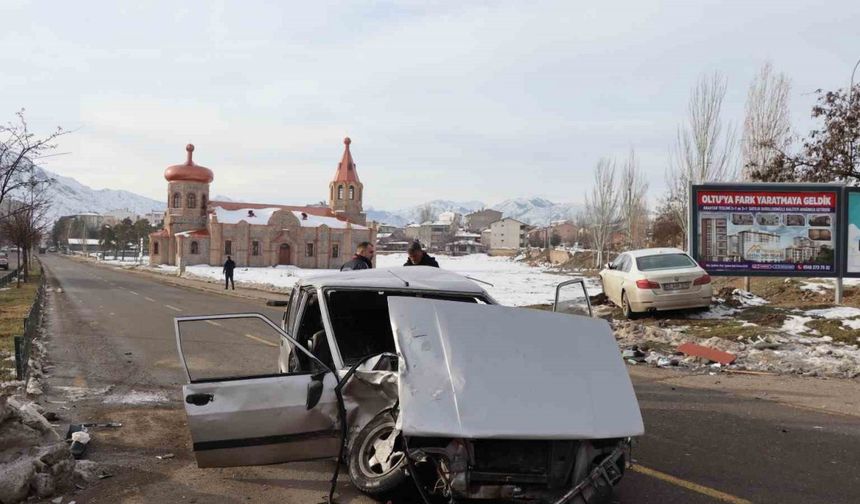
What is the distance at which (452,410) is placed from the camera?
389cm

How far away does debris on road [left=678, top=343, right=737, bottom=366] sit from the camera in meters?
11.4

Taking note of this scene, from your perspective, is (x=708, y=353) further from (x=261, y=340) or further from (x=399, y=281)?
(x=261, y=340)

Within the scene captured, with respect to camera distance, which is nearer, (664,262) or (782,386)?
(782,386)

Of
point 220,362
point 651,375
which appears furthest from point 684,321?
point 220,362

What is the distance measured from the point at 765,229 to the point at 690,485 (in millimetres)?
13351

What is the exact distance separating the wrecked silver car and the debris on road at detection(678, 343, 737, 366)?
7476 millimetres

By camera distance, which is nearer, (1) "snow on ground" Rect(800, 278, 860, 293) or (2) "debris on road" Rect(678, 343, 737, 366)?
(2) "debris on road" Rect(678, 343, 737, 366)

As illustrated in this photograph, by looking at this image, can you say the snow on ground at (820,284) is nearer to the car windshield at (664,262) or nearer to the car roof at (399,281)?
the car windshield at (664,262)

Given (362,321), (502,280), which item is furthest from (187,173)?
(362,321)

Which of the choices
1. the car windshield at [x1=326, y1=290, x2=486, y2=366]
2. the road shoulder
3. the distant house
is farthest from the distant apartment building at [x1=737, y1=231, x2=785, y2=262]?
the distant house

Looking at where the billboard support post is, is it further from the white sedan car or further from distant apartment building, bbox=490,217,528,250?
distant apartment building, bbox=490,217,528,250

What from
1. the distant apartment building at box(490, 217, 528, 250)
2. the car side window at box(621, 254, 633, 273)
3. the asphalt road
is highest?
the distant apartment building at box(490, 217, 528, 250)

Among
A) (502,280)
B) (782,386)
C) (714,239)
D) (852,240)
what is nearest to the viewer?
(782,386)

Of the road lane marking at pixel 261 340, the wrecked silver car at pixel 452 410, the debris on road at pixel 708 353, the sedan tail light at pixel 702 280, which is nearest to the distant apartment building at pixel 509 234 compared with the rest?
the sedan tail light at pixel 702 280
